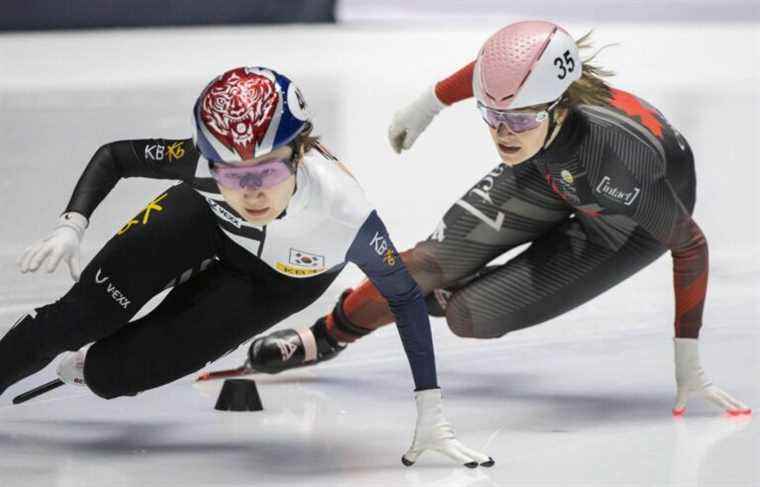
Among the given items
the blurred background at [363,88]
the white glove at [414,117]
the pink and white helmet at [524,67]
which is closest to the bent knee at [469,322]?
the white glove at [414,117]

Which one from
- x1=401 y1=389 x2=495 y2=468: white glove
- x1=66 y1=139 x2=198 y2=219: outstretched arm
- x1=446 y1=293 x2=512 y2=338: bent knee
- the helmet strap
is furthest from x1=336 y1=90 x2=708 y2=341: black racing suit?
x1=66 y1=139 x2=198 y2=219: outstretched arm

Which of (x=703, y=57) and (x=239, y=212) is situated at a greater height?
(x=239, y=212)

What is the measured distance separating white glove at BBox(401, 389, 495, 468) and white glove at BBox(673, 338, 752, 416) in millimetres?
875

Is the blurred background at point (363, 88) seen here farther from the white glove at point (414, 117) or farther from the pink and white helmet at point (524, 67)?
the pink and white helmet at point (524, 67)

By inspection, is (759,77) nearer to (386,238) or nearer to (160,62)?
(160,62)

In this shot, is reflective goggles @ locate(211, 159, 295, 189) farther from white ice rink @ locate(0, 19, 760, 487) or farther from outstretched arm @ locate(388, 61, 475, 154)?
outstretched arm @ locate(388, 61, 475, 154)

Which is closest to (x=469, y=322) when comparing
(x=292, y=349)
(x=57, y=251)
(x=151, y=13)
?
(x=292, y=349)

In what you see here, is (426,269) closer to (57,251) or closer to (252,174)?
(252,174)

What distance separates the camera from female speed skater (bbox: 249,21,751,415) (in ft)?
13.8

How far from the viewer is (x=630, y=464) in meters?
4.05

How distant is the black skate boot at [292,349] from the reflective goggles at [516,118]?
1106 millimetres

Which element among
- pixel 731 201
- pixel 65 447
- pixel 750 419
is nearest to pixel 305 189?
pixel 65 447

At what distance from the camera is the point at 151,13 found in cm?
1664

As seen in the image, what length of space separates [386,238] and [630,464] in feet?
2.85
